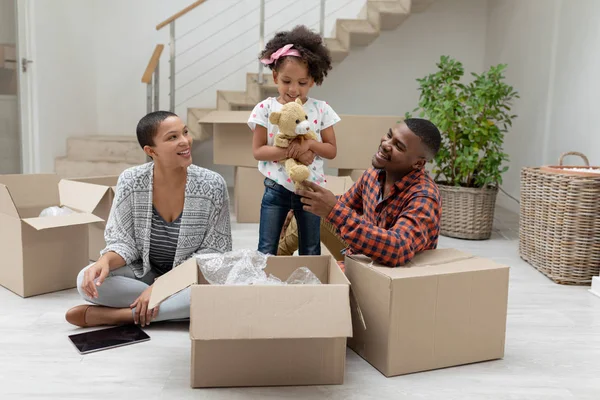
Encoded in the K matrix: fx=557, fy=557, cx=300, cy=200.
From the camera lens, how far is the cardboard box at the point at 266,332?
134 centimetres

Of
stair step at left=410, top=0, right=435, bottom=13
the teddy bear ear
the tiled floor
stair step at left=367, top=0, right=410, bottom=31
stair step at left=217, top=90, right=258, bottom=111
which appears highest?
stair step at left=410, top=0, right=435, bottom=13

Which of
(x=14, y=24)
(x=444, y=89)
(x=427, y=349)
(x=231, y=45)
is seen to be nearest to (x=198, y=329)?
(x=427, y=349)

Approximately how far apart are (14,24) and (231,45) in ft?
5.81

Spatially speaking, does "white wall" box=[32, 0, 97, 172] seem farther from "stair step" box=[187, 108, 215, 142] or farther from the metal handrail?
Result: "stair step" box=[187, 108, 215, 142]

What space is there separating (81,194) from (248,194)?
4.35 ft

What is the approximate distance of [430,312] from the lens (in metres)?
1.52

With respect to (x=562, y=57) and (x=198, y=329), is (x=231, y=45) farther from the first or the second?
(x=198, y=329)

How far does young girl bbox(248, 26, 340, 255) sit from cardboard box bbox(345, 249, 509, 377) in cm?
42

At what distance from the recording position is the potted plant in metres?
3.27

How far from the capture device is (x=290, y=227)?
2.20 meters

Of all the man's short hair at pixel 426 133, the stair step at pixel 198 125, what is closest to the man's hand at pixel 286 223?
the man's short hair at pixel 426 133

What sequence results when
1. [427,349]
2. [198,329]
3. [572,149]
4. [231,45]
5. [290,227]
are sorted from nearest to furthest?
1. [198,329]
2. [427,349]
3. [290,227]
4. [572,149]
5. [231,45]

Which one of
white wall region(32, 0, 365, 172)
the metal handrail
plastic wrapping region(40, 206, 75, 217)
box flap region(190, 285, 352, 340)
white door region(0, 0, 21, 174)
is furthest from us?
white wall region(32, 0, 365, 172)

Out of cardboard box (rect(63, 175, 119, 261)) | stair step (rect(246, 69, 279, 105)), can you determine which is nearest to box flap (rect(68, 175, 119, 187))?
cardboard box (rect(63, 175, 119, 261))
